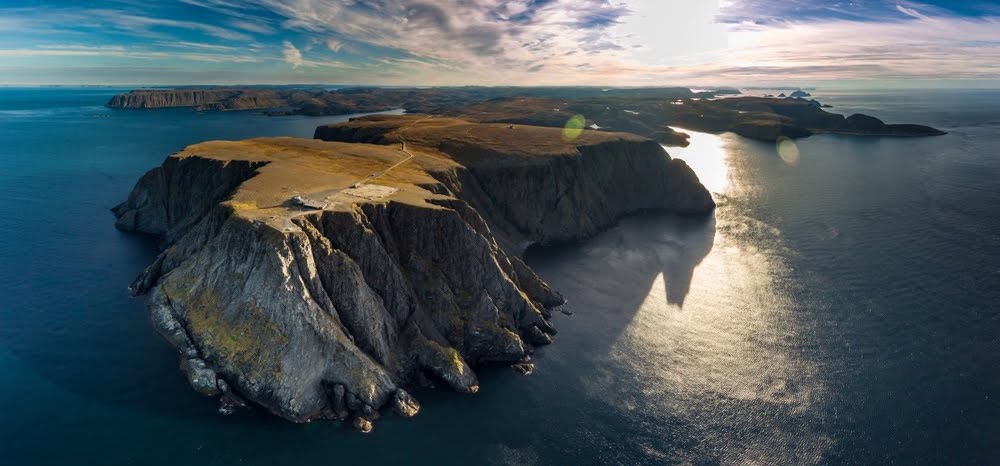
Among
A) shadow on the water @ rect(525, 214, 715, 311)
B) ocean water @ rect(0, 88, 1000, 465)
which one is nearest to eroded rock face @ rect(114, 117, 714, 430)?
ocean water @ rect(0, 88, 1000, 465)

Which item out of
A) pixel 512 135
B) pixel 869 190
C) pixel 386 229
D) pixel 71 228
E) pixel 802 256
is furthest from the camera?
pixel 869 190

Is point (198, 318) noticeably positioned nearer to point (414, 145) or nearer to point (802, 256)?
point (414, 145)

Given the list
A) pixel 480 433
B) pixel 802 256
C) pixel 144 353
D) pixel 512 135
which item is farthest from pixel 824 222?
pixel 144 353

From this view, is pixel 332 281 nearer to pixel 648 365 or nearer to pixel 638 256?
pixel 648 365

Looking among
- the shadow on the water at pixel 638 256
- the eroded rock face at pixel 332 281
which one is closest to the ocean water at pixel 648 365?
the shadow on the water at pixel 638 256

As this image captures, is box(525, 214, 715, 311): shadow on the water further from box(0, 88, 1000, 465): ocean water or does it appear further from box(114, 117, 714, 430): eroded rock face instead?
box(114, 117, 714, 430): eroded rock face

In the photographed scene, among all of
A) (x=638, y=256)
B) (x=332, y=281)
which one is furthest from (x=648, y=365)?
(x=638, y=256)

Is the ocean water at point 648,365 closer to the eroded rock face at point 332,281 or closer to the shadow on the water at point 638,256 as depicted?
the shadow on the water at point 638,256
